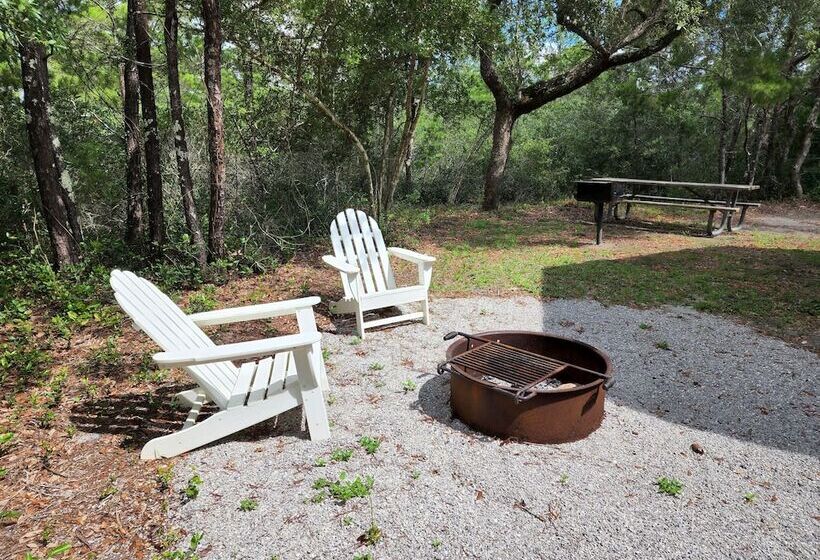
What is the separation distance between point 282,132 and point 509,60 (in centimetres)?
594

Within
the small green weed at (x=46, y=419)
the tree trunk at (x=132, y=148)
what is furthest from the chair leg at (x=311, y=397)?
the tree trunk at (x=132, y=148)

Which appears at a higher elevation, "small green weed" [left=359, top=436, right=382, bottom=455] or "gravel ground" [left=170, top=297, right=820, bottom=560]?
"small green weed" [left=359, top=436, right=382, bottom=455]

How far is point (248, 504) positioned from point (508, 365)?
1.65 meters

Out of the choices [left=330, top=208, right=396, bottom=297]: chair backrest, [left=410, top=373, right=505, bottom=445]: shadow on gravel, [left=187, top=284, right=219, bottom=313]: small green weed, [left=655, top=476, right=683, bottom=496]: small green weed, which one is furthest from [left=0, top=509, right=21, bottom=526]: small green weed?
[left=330, top=208, right=396, bottom=297]: chair backrest

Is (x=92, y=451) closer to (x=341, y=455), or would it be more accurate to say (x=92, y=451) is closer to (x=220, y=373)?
(x=220, y=373)

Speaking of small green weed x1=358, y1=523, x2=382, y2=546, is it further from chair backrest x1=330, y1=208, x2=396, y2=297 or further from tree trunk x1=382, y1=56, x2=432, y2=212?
tree trunk x1=382, y1=56, x2=432, y2=212

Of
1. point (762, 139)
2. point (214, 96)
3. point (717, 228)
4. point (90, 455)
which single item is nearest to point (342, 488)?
Result: point (90, 455)

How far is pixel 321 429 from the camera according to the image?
254cm

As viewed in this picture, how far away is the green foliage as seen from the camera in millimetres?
2113

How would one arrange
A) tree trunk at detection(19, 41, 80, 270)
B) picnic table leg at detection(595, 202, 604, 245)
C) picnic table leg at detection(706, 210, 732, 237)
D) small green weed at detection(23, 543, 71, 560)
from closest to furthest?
small green weed at detection(23, 543, 71, 560), tree trunk at detection(19, 41, 80, 270), picnic table leg at detection(595, 202, 604, 245), picnic table leg at detection(706, 210, 732, 237)

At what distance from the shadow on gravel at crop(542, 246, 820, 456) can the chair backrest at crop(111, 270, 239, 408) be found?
2340 millimetres

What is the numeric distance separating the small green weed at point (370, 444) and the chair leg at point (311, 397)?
188 mm

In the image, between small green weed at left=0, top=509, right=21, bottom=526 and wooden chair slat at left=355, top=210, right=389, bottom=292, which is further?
wooden chair slat at left=355, top=210, right=389, bottom=292

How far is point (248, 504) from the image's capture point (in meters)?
2.06
